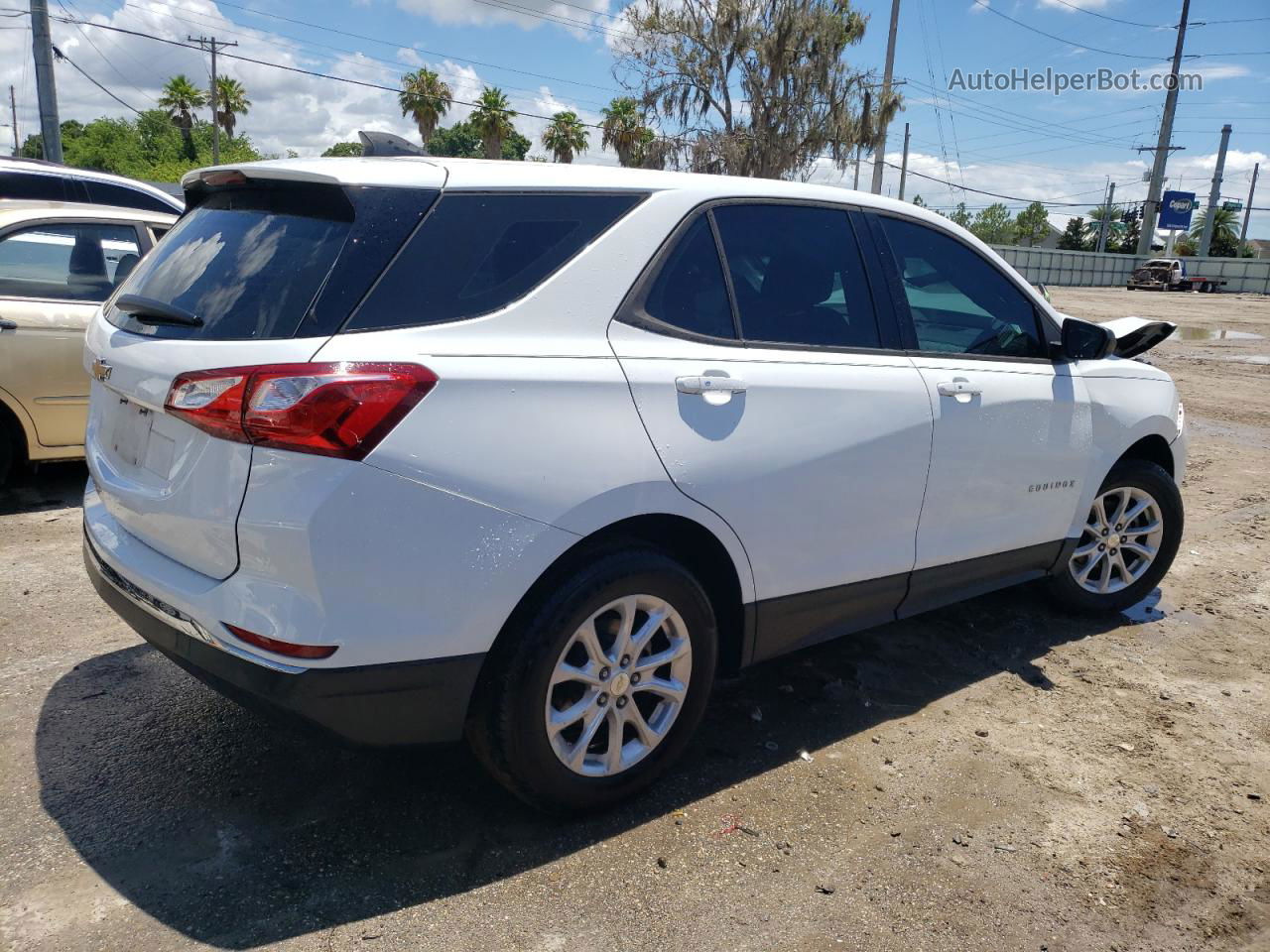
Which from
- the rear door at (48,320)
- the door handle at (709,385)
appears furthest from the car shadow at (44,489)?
the door handle at (709,385)

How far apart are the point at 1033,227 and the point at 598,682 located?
11541 cm

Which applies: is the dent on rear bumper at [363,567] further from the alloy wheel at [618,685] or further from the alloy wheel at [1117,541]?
the alloy wheel at [1117,541]

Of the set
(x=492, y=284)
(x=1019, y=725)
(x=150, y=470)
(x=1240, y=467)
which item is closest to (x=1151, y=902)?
(x=1019, y=725)

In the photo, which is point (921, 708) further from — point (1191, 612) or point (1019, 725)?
point (1191, 612)

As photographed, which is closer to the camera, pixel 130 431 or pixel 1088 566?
pixel 130 431

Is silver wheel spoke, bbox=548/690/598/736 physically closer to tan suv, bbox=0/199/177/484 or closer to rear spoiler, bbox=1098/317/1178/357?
rear spoiler, bbox=1098/317/1178/357

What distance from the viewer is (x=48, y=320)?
5.58m

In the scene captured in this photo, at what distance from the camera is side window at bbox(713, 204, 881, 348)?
3.17 metres

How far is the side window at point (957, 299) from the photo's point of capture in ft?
12.2

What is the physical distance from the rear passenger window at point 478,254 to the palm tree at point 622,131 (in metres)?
39.6

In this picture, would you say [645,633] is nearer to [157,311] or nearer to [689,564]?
[689,564]

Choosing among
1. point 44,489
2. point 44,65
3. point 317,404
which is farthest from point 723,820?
point 44,65

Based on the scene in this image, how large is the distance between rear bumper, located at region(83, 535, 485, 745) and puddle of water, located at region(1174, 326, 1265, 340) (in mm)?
23784

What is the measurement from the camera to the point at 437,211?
257 centimetres
